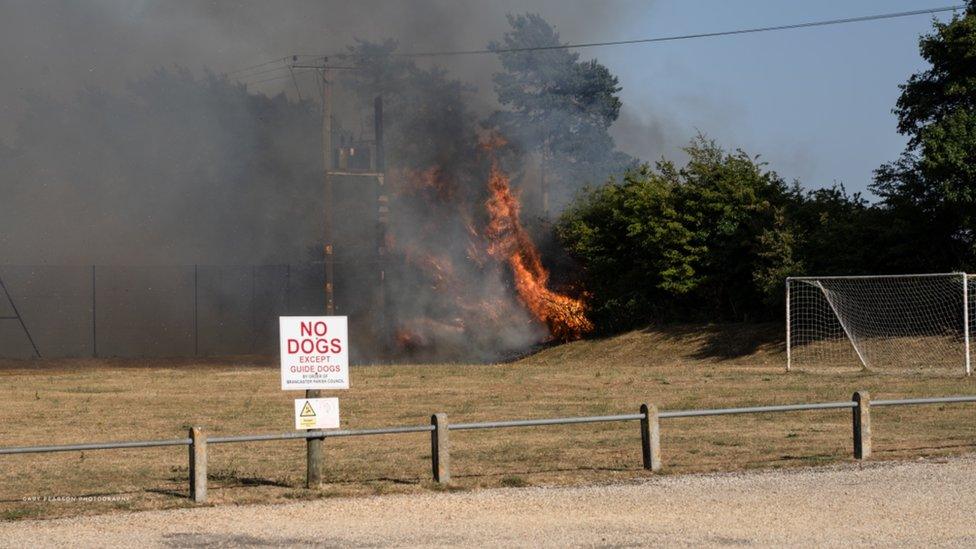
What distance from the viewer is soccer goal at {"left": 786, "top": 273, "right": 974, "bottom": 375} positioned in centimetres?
3161

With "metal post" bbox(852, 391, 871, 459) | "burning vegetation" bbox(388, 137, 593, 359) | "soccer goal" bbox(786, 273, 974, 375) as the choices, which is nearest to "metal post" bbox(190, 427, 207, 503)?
"metal post" bbox(852, 391, 871, 459)

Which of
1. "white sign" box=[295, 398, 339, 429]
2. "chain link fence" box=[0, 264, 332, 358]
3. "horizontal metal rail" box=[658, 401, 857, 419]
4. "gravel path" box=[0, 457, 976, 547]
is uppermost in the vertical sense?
"chain link fence" box=[0, 264, 332, 358]

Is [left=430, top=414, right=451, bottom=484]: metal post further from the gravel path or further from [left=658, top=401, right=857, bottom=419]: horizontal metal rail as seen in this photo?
[left=658, top=401, right=857, bottom=419]: horizontal metal rail

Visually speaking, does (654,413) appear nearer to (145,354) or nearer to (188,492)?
(188,492)

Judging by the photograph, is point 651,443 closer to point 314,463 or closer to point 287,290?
point 314,463

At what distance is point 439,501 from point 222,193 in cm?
3885

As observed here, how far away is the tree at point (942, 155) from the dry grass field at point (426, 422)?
18.3 feet

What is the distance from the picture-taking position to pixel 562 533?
10.9 meters

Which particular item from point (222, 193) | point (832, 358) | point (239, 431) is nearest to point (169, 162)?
point (222, 193)

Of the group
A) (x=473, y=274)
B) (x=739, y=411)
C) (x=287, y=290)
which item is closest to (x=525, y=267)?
(x=473, y=274)

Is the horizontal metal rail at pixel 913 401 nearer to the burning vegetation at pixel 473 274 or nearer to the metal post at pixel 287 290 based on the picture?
the burning vegetation at pixel 473 274

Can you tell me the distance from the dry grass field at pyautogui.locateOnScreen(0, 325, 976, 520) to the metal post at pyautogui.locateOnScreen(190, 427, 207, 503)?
0.70 ft

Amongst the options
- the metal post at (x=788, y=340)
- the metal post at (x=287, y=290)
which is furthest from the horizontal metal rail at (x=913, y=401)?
the metal post at (x=287, y=290)

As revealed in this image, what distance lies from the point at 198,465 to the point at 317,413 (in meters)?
1.29
